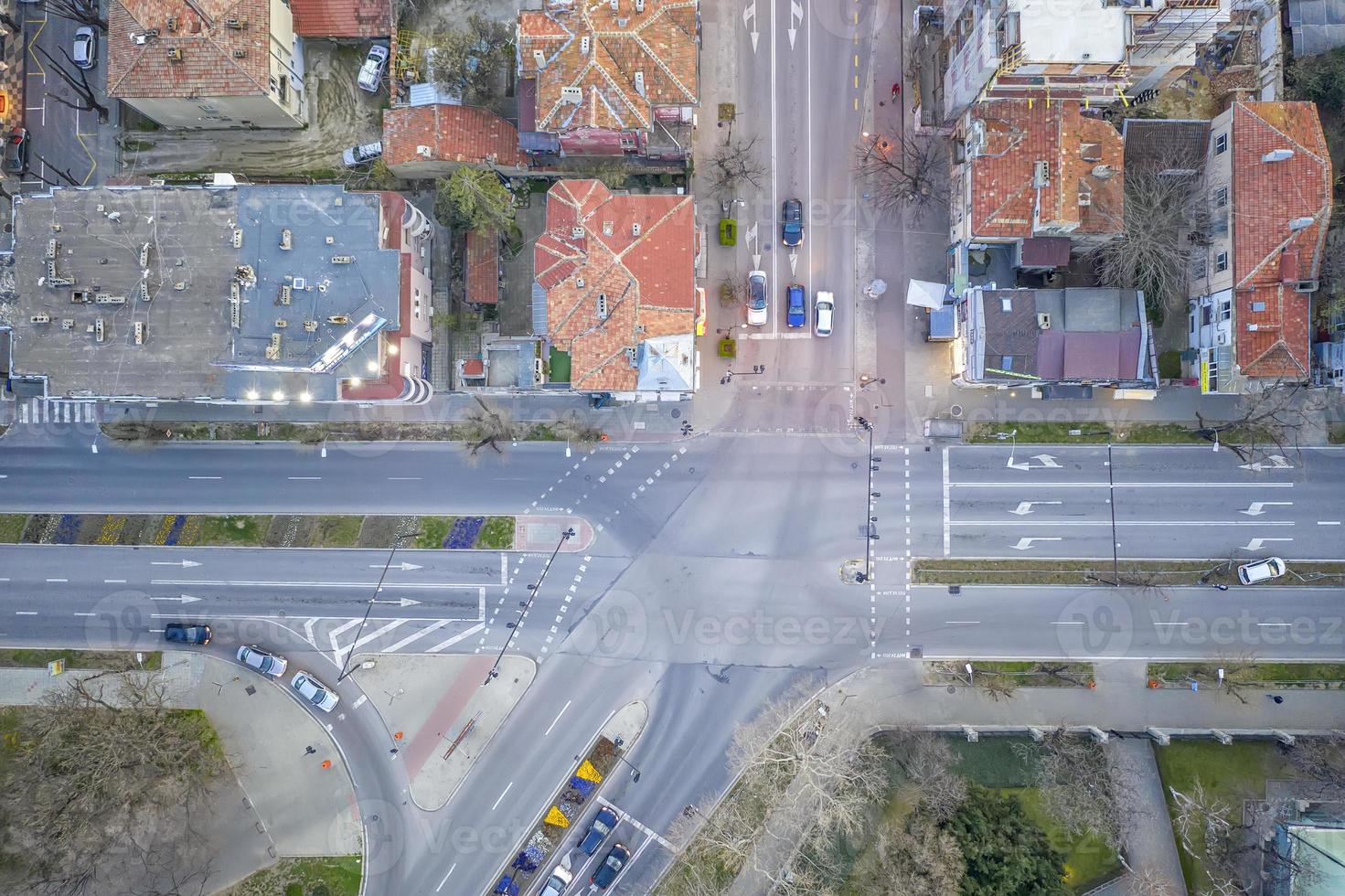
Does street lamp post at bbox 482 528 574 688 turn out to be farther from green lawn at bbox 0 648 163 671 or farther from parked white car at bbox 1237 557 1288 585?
parked white car at bbox 1237 557 1288 585

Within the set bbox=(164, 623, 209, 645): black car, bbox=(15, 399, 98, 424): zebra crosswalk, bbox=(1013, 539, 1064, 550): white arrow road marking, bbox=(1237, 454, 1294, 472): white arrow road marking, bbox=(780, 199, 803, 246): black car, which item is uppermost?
bbox=(780, 199, 803, 246): black car

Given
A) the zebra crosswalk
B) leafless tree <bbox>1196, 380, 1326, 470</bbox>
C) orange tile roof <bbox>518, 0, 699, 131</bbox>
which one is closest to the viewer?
orange tile roof <bbox>518, 0, 699, 131</bbox>

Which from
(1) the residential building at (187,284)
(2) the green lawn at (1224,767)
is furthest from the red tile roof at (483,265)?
(2) the green lawn at (1224,767)

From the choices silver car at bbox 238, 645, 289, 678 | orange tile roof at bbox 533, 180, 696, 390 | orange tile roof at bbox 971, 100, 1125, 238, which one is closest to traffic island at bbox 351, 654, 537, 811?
silver car at bbox 238, 645, 289, 678

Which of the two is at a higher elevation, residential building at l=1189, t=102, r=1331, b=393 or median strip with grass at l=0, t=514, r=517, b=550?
residential building at l=1189, t=102, r=1331, b=393

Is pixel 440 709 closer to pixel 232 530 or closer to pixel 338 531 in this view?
pixel 338 531

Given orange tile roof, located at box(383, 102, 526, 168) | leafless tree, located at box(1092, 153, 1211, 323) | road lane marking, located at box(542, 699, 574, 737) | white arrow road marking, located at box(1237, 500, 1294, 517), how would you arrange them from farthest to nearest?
road lane marking, located at box(542, 699, 574, 737)
white arrow road marking, located at box(1237, 500, 1294, 517)
orange tile roof, located at box(383, 102, 526, 168)
leafless tree, located at box(1092, 153, 1211, 323)
